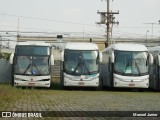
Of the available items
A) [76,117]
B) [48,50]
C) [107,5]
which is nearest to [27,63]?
[48,50]

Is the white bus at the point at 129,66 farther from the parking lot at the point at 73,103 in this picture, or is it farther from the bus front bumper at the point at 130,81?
the parking lot at the point at 73,103

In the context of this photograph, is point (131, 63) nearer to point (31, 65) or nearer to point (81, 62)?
point (81, 62)

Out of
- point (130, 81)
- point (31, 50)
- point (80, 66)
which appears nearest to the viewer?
point (130, 81)

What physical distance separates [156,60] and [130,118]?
22.7 metres

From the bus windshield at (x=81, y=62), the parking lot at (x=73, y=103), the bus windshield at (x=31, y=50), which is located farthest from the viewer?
the bus windshield at (x=31, y=50)

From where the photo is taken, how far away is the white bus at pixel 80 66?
35.4 meters

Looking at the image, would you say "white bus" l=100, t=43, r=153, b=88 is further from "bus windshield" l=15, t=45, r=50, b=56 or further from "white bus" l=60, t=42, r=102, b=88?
"bus windshield" l=15, t=45, r=50, b=56

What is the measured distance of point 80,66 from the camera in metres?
35.7

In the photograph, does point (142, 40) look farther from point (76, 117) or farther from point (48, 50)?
point (76, 117)

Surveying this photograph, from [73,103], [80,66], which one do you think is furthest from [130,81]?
[73,103]

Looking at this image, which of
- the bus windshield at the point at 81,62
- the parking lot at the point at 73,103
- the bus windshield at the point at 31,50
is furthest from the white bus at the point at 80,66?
the parking lot at the point at 73,103

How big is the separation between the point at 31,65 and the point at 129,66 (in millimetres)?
6973

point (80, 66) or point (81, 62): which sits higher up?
point (81, 62)

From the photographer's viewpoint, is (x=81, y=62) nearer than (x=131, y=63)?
No
